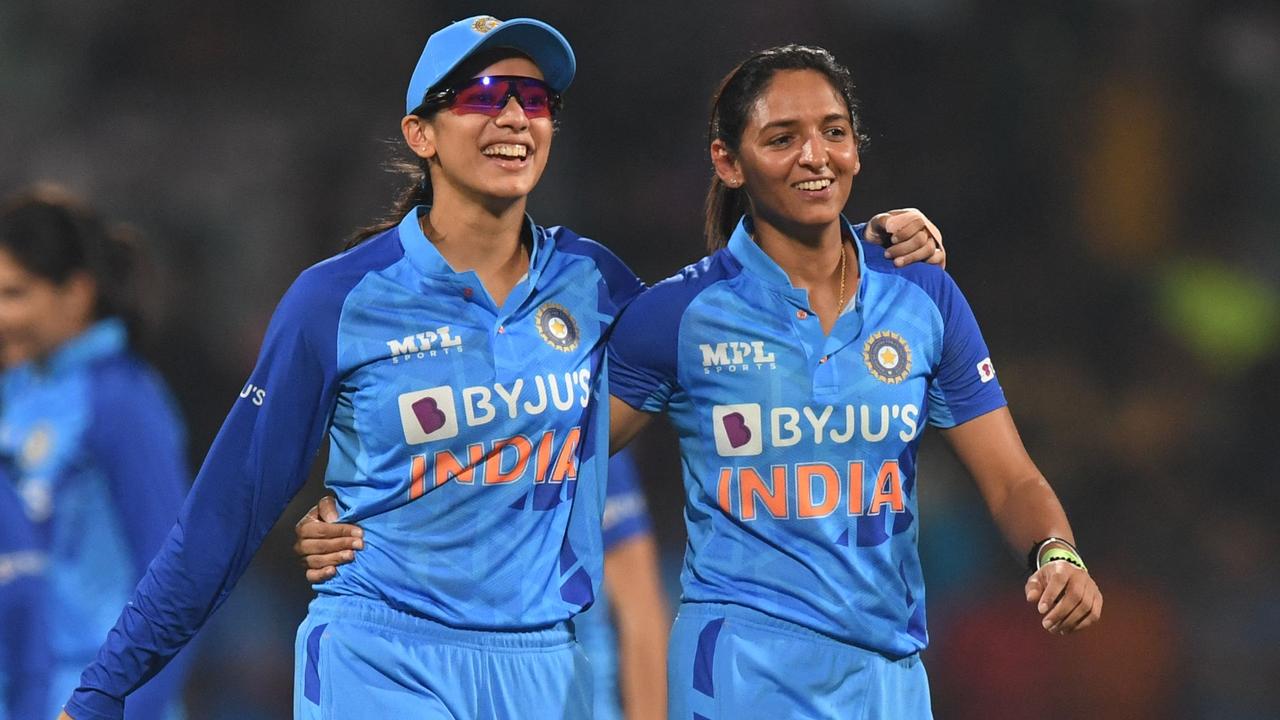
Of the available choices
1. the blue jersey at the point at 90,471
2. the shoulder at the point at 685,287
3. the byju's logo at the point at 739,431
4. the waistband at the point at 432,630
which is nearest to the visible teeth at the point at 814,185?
the shoulder at the point at 685,287

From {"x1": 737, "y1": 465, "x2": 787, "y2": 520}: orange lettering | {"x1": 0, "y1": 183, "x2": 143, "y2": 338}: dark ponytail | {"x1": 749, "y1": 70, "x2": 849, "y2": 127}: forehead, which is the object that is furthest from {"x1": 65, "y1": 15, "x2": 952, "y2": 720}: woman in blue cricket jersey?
{"x1": 0, "y1": 183, "x2": 143, "y2": 338}: dark ponytail

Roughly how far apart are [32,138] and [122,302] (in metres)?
4.72

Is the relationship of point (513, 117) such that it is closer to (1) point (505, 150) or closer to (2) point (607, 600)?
(1) point (505, 150)

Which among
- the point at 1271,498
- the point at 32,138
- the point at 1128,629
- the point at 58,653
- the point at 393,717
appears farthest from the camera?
the point at 32,138

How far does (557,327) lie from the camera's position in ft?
12.2

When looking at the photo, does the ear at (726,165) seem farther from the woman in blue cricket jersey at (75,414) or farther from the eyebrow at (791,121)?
the woman in blue cricket jersey at (75,414)

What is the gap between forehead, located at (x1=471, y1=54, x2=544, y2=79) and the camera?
3.69 m

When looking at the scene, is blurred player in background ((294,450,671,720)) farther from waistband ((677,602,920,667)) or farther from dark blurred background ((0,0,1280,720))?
dark blurred background ((0,0,1280,720))

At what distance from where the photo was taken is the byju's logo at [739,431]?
3.64 m

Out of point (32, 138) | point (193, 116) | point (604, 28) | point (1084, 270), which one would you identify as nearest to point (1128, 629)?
point (1084, 270)

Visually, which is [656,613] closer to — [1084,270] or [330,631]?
[330,631]

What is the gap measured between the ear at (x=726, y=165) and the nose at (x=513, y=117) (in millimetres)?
495

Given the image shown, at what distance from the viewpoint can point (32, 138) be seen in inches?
381

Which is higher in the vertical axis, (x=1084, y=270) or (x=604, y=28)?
(x=604, y=28)
